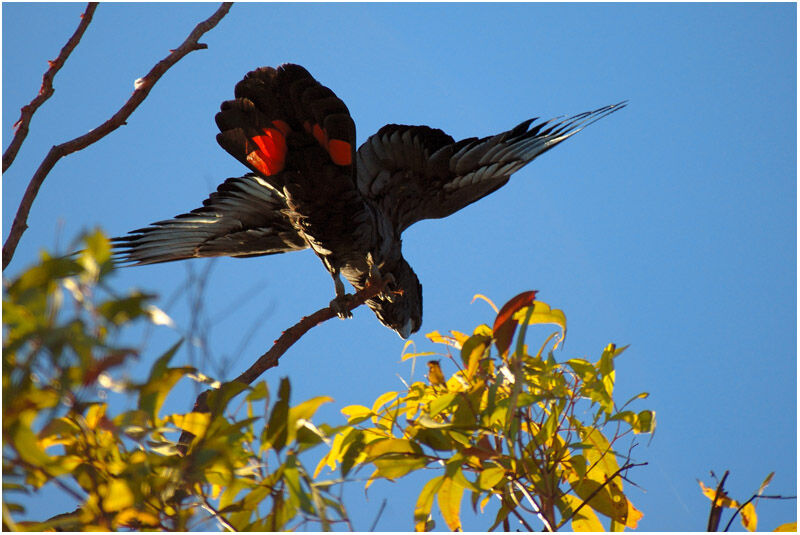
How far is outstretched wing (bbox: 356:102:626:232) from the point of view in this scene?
2.80 meters

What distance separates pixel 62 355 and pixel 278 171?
1.59 meters

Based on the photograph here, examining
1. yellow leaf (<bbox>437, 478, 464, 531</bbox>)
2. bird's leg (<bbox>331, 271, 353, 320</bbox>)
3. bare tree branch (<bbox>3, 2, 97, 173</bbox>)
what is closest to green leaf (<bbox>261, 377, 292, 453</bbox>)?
yellow leaf (<bbox>437, 478, 464, 531</bbox>)

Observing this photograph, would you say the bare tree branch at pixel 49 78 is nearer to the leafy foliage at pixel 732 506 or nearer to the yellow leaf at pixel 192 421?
the yellow leaf at pixel 192 421

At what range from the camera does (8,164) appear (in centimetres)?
141

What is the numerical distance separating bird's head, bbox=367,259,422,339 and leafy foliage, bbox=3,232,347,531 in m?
1.77

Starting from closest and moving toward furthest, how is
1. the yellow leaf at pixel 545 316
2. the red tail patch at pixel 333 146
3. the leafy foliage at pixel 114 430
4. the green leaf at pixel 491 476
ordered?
the leafy foliage at pixel 114 430
the green leaf at pixel 491 476
the yellow leaf at pixel 545 316
the red tail patch at pixel 333 146

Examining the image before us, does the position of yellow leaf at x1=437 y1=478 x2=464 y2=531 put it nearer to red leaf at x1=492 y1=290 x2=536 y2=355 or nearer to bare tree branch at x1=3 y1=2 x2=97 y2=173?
red leaf at x1=492 y1=290 x2=536 y2=355

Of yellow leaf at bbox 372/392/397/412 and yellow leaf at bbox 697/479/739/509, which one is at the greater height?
yellow leaf at bbox 372/392/397/412

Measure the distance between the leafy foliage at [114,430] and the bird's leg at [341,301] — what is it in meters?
1.37

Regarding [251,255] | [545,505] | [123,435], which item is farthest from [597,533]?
[251,255]

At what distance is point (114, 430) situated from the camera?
89 centimetres

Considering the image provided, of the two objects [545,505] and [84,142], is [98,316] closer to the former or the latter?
[545,505]

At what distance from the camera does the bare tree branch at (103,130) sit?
136cm

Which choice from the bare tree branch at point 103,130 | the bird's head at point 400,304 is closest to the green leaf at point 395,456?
the bare tree branch at point 103,130
